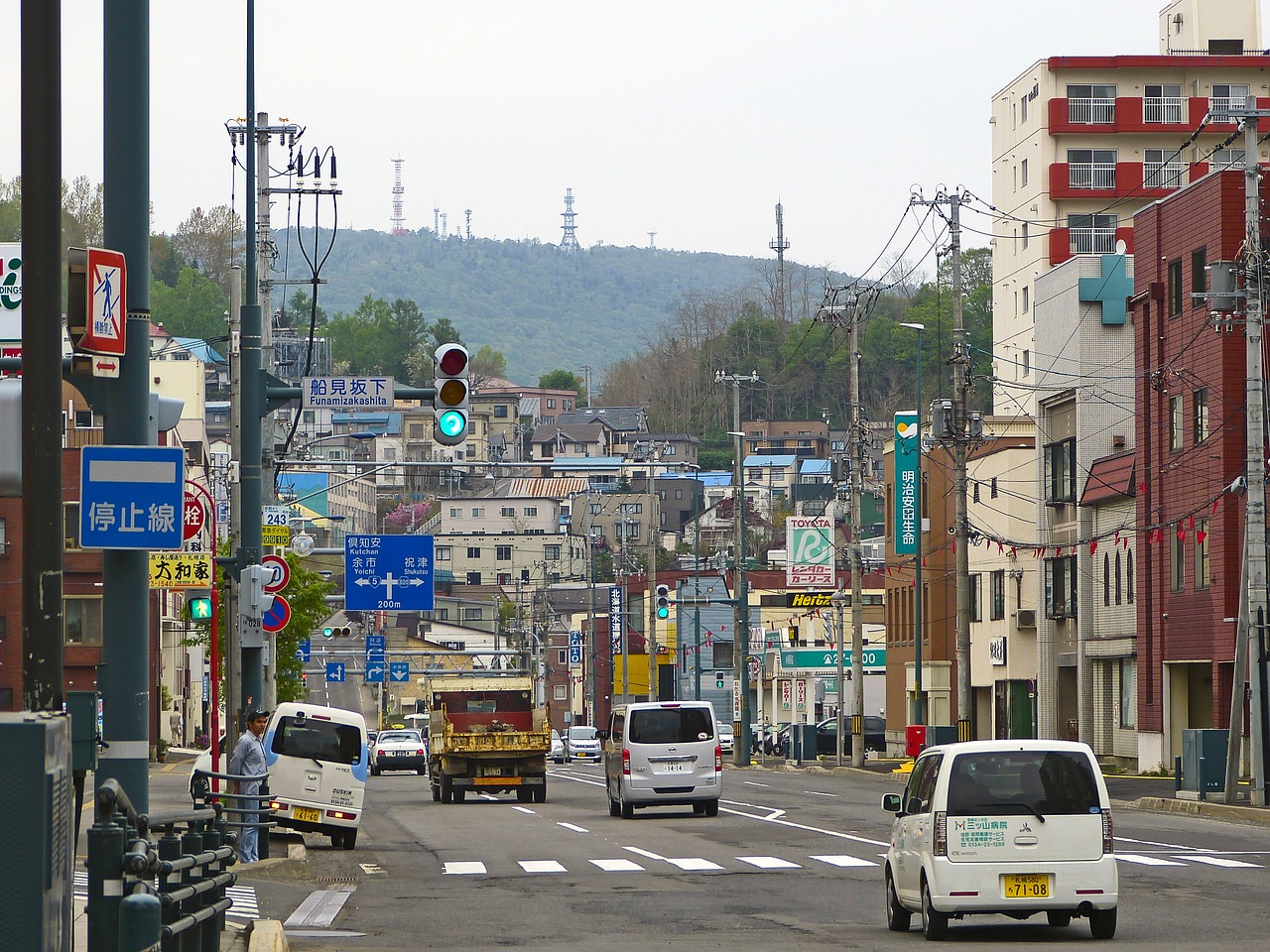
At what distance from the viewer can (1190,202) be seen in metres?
49.1

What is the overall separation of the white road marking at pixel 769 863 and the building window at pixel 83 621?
4991 centimetres

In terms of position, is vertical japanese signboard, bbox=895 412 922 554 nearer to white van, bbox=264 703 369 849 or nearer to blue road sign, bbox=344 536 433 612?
blue road sign, bbox=344 536 433 612

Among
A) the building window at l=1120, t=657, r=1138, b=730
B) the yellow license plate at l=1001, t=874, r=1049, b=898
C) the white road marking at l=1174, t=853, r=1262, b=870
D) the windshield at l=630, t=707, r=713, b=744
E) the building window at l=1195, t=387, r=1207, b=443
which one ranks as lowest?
the building window at l=1120, t=657, r=1138, b=730

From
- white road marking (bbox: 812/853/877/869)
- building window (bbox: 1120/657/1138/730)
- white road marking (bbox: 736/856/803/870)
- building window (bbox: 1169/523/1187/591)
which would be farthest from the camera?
building window (bbox: 1120/657/1138/730)

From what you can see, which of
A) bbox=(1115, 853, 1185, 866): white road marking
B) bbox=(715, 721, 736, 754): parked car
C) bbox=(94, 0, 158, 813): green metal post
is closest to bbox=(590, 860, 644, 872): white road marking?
bbox=(1115, 853, 1185, 866): white road marking

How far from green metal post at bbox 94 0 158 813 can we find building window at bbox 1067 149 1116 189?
279ft

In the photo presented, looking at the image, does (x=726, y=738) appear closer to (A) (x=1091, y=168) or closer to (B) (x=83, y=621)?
(B) (x=83, y=621)

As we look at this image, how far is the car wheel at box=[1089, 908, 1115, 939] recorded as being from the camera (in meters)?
15.8

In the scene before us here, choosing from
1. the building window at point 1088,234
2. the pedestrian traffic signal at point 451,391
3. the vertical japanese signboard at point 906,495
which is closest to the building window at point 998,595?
the vertical japanese signboard at point 906,495

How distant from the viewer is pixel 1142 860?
24.3 meters

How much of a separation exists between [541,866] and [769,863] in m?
2.88

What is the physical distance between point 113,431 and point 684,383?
152 m

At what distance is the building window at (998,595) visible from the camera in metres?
67.5

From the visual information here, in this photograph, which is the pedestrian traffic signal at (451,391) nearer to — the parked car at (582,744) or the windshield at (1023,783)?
the windshield at (1023,783)
